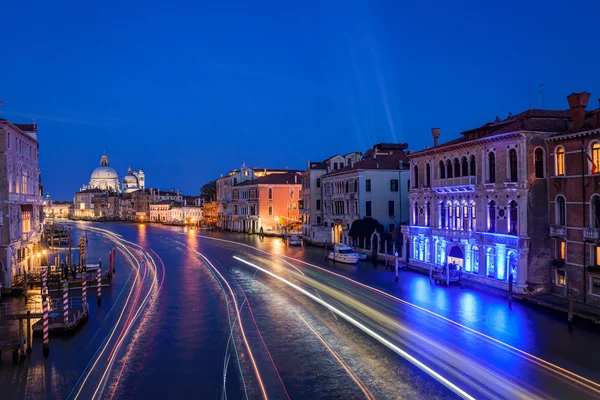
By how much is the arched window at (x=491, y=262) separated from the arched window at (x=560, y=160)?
6.00m

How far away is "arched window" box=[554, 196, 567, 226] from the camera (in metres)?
27.6

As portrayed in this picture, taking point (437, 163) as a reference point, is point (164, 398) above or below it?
below

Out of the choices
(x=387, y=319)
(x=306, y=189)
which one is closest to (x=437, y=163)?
(x=387, y=319)

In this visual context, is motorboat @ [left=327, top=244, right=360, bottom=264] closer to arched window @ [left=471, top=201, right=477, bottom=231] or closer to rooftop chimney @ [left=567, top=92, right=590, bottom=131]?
arched window @ [left=471, top=201, right=477, bottom=231]

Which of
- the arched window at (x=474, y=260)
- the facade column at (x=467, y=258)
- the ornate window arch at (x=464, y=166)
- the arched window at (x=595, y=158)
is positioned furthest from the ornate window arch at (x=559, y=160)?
the facade column at (x=467, y=258)

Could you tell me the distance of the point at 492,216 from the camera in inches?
1241

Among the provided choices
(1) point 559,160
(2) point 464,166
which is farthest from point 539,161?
(2) point 464,166

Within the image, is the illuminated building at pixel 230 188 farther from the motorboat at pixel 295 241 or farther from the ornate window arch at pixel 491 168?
the ornate window arch at pixel 491 168

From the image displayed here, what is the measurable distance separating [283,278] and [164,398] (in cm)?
2151

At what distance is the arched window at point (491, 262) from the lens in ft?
101

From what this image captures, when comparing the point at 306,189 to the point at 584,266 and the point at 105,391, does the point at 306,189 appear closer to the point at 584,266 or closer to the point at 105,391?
the point at 584,266

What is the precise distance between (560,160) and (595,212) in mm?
3648

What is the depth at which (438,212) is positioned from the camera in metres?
37.7

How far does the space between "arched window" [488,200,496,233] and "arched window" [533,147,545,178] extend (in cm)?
343
